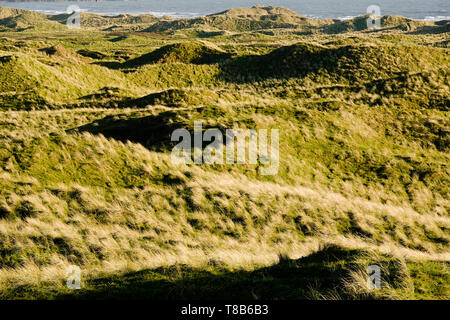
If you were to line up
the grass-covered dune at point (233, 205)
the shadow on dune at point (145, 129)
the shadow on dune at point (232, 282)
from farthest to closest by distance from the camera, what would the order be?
1. the shadow on dune at point (145, 129)
2. the grass-covered dune at point (233, 205)
3. the shadow on dune at point (232, 282)

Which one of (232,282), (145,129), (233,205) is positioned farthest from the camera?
(145,129)

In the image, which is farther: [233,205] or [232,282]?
[233,205]

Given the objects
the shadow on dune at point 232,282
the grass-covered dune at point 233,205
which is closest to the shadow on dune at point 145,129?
the grass-covered dune at point 233,205

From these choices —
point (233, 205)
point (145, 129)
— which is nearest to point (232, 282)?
point (233, 205)

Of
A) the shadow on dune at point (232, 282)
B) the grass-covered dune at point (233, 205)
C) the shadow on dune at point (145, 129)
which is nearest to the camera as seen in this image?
the shadow on dune at point (232, 282)

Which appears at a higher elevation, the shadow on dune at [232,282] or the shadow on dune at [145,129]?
the shadow on dune at [145,129]

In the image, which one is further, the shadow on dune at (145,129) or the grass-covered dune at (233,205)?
the shadow on dune at (145,129)

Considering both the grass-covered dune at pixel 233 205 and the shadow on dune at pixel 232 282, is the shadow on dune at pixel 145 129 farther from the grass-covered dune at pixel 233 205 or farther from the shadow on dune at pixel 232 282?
the shadow on dune at pixel 232 282

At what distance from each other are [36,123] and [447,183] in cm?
2515

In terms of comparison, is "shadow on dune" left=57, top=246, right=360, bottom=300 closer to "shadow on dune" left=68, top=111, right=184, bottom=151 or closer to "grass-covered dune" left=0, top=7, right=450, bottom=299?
"grass-covered dune" left=0, top=7, right=450, bottom=299

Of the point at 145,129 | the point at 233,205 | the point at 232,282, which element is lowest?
the point at 233,205

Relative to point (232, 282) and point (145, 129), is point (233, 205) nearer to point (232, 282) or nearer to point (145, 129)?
point (232, 282)
